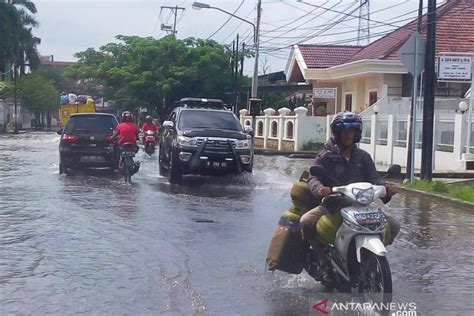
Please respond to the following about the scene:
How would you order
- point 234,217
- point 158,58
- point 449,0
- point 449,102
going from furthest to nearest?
1. point 158,58
2. point 449,0
3. point 449,102
4. point 234,217

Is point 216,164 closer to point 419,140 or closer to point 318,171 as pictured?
point 419,140

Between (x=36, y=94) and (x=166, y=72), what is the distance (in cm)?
3695

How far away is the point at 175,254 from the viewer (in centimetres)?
903

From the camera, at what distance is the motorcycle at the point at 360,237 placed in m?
6.09

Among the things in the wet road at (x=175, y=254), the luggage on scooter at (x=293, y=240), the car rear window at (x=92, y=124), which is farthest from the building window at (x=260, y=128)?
the luggage on scooter at (x=293, y=240)

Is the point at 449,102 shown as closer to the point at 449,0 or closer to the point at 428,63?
the point at 449,0

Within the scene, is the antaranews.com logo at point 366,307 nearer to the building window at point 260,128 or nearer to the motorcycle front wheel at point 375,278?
the motorcycle front wheel at point 375,278

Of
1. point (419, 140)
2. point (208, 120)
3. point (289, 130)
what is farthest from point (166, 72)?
point (208, 120)

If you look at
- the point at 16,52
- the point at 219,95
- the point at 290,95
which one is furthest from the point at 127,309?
the point at 16,52

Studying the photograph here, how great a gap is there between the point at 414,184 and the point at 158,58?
39.2 meters

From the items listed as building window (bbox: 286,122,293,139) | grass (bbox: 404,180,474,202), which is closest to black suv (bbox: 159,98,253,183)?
grass (bbox: 404,180,474,202)

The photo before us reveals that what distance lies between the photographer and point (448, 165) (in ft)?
73.4

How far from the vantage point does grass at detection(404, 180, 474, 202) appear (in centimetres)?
1545

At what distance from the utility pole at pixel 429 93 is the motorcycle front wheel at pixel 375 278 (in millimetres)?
11975
